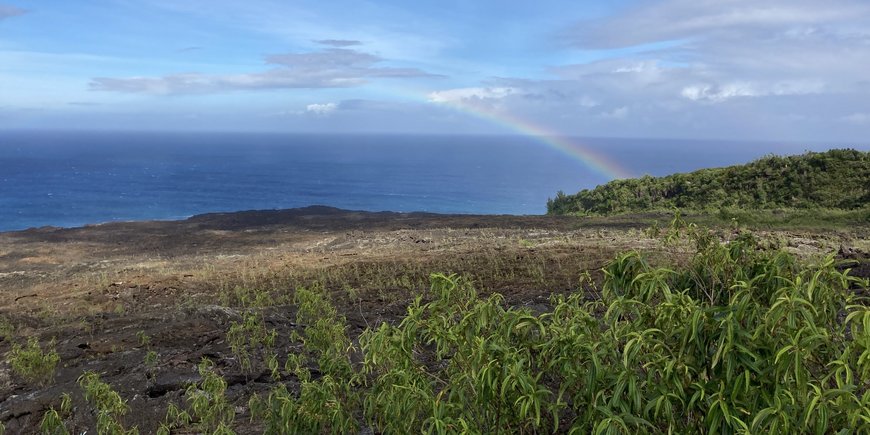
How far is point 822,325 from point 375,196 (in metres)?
117

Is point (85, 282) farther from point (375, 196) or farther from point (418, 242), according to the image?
point (375, 196)

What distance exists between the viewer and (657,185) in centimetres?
4156

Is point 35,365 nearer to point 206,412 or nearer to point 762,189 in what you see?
point 206,412

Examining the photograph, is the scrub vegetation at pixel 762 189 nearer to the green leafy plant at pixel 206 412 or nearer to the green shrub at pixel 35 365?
the green leafy plant at pixel 206 412

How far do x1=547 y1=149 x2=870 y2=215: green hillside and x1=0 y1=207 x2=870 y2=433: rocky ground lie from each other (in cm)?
857

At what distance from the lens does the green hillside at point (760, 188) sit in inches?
1209

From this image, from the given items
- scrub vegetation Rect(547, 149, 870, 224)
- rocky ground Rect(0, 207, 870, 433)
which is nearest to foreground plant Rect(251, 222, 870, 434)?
rocky ground Rect(0, 207, 870, 433)

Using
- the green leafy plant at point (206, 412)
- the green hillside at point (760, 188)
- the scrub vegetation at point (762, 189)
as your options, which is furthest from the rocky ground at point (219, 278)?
the green hillside at point (760, 188)

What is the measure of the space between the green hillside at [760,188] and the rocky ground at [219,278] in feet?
28.1

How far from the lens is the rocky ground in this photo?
9.88 meters

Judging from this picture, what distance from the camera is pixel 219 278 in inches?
783

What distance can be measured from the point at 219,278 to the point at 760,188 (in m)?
31.3

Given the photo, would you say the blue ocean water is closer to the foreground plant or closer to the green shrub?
the green shrub

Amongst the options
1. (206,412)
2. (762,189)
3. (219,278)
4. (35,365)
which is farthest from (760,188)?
(35,365)
